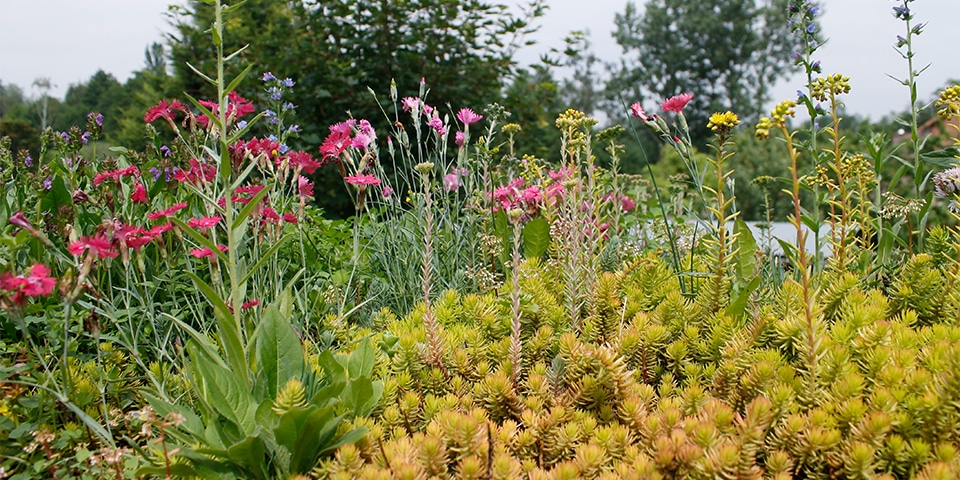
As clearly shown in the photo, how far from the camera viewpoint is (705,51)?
46.2m

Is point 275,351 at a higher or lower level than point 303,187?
lower

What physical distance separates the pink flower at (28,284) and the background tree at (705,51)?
4534 centimetres

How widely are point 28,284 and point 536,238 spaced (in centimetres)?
195

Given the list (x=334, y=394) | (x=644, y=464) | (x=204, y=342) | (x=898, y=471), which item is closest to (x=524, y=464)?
(x=644, y=464)

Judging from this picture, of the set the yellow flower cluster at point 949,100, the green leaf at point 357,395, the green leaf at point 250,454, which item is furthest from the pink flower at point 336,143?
the yellow flower cluster at point 949,100

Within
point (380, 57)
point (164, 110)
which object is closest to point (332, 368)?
point (164, 110)

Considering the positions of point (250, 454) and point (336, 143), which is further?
point (336, 143)

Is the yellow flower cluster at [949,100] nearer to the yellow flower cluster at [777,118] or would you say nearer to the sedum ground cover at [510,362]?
the sedum ground cover at [510,362]

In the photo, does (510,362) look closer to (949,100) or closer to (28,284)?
(28,284)

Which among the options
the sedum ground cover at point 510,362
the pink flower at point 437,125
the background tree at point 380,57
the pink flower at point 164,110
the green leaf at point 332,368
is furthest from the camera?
the background tree at point 380,57

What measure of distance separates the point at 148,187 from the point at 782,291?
8.81 ft

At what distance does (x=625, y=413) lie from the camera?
1.52 meters

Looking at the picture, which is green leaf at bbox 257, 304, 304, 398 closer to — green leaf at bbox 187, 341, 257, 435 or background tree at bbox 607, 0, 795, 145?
green leaf at bbox 187, 341, 257, 435

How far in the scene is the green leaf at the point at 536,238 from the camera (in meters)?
2.90
